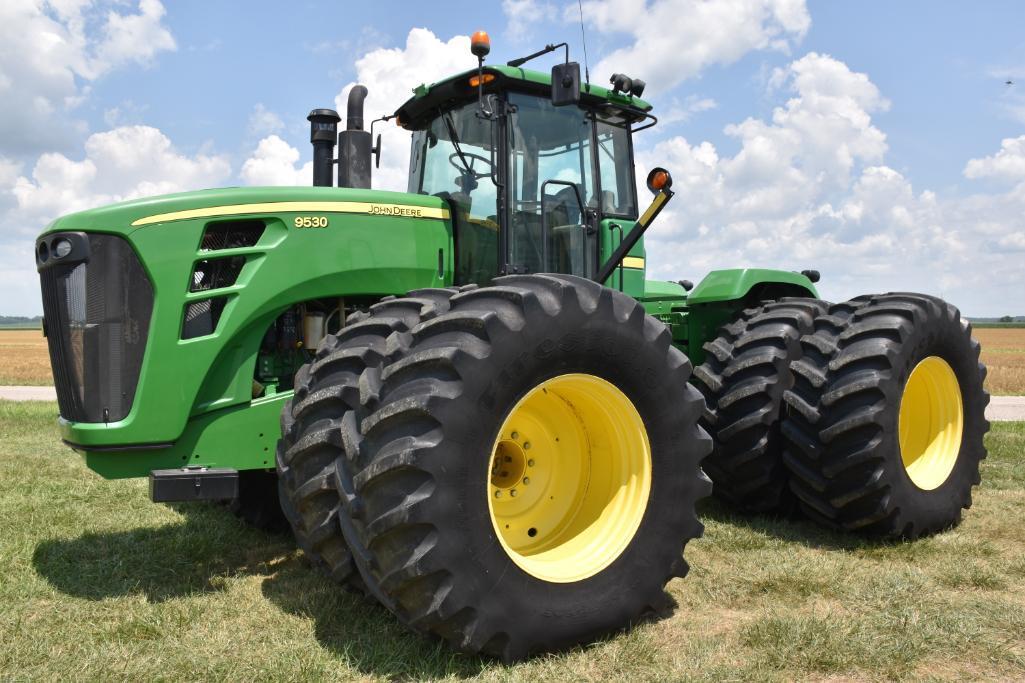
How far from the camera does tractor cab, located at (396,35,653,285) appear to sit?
481 centimetres

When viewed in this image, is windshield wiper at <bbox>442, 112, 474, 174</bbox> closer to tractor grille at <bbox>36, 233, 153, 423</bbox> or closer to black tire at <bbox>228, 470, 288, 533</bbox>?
tractor grille at <bbox>36, 233, 153, 423</bbox>

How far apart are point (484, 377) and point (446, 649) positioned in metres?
1.12

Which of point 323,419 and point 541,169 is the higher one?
point 541,169

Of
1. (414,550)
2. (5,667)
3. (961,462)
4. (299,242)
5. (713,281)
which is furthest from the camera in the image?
(713,281)

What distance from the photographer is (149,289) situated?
3.95 meters

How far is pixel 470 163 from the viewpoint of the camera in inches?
196

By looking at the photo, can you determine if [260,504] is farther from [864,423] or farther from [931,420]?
[931,420]

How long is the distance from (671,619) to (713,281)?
316cm

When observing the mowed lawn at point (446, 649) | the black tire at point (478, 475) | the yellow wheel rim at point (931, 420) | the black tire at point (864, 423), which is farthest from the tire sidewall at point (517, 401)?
the yellow wheel rim at point (931, 420)

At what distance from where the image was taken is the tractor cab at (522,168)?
15.8ft

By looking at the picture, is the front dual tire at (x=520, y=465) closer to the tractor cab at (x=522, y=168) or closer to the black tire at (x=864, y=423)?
the tractor cab at (x=522, y=168)

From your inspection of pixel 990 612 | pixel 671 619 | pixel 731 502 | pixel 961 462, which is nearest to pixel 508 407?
pixel 671 619

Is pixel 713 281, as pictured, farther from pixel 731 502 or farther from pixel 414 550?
pixel 414 550

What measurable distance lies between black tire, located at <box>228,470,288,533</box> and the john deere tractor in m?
0.02
